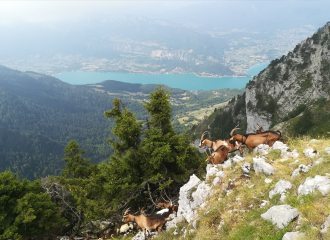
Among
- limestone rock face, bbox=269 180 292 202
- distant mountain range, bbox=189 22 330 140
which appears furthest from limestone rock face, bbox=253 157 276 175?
distant mountain range, bbox=189 22 330 140

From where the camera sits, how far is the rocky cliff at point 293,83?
52.4m

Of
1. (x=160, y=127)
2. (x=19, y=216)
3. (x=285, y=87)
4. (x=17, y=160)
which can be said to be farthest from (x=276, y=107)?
(x=17, y=160)

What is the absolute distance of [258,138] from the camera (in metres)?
12.1

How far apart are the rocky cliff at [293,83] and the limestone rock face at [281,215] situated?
181 ft

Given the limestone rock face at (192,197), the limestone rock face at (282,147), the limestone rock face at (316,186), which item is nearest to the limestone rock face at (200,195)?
the limestone rock face at (192,197)

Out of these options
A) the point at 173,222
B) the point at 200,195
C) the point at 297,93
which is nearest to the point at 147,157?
the point at 173,222

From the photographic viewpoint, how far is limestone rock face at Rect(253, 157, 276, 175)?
25.4ft

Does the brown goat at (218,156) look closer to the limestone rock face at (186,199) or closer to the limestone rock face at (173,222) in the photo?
the limestone rock face at (186,199)

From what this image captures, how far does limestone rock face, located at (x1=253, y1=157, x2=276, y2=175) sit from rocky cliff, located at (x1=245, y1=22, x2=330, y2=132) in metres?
52.1

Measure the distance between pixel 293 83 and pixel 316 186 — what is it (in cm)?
6881

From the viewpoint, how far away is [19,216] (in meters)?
13.9

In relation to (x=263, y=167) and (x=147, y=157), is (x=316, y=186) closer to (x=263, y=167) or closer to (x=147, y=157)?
(x=263, y=167)

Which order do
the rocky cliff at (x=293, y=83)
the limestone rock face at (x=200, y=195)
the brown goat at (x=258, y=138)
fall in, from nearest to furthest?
the limestone rock face at (x=200, y=195)
the brown goat at (x=258, y=138)
the rocky cliff at (x=293, y=83)

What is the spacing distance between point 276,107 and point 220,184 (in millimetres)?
64972
